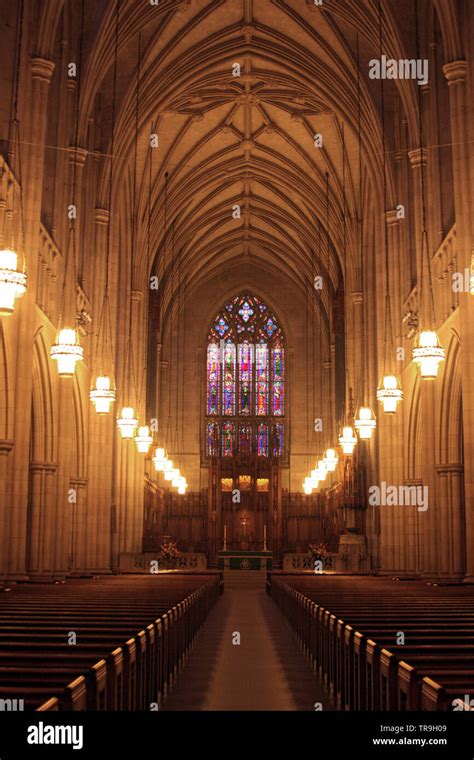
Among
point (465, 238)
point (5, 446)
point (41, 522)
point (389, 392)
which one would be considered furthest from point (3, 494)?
point (465, 238)

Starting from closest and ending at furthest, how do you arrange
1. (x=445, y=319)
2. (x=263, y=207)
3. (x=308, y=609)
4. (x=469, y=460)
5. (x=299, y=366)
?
(x=308, y=609)
(x=469, y=460)
(x=445, y=319)
(x=263, y=207)
(x=299, y=366)

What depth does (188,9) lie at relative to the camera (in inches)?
1060

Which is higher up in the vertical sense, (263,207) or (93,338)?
(263,207)

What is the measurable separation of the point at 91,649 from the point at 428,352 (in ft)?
32.4

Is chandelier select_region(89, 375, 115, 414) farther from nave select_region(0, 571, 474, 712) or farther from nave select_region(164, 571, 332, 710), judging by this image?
nave select_region(164, 571, 332, 710)

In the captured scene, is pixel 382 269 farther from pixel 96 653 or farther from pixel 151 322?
pixel 96 653

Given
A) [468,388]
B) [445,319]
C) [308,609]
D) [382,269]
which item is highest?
[382,269]

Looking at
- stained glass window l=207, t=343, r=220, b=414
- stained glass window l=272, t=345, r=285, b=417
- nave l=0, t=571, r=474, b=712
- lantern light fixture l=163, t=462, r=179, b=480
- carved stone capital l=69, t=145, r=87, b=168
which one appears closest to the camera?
nave l=0, t=571, r=474, b=712

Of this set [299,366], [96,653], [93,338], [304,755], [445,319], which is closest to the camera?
[304,755]

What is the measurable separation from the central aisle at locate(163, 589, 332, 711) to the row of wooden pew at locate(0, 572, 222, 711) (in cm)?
30

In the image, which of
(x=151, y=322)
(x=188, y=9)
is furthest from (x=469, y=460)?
(x=151, y=322)

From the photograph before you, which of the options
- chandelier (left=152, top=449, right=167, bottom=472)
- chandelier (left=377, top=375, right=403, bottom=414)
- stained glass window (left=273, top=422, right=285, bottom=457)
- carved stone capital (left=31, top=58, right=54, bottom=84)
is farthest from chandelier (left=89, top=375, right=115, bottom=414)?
stained glass window (left=273, top=422, right=285, bottom=457)

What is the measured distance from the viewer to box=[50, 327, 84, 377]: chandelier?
14289 mm

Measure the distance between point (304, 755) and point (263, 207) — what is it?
40.7 m
